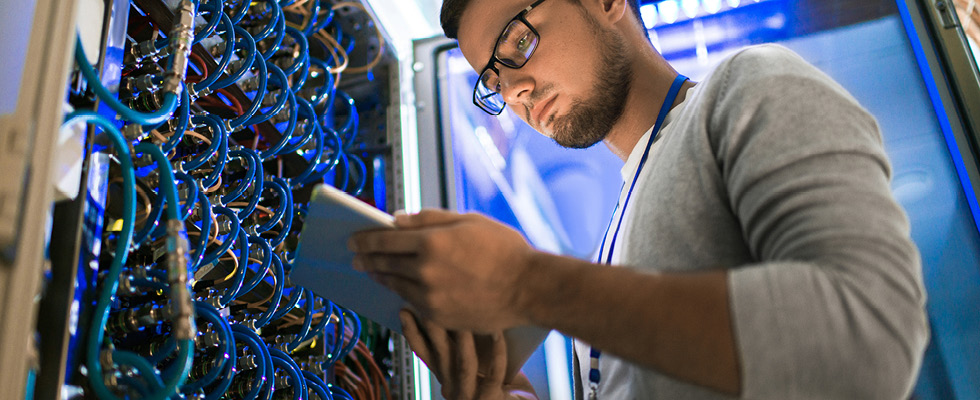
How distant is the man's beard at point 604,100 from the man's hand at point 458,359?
20.7 inches

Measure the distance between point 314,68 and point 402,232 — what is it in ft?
3.20

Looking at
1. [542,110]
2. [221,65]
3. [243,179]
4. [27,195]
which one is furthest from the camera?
[542,110]

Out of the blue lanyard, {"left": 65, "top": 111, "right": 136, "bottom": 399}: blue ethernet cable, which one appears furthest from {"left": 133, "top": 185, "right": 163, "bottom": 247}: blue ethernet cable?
the blue lanyard

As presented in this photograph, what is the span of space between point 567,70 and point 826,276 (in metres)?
0.71

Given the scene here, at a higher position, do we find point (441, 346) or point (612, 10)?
point (612, 10)

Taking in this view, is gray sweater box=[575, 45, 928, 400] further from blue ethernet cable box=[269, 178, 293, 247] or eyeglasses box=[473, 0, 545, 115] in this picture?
blue ethernet cable box=[269, 178, 293, 247]

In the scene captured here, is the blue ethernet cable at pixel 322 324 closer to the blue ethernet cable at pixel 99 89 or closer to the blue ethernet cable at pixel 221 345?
the blue ethernet cable at pixel 221 345

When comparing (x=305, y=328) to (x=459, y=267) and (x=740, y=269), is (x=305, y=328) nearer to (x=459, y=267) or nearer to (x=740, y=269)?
(x=459, y=267)

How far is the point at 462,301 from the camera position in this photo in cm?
55

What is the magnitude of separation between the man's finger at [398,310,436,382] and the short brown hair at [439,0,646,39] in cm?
73

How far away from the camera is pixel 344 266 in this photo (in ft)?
2.39

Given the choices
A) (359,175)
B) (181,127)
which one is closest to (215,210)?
(181,127)

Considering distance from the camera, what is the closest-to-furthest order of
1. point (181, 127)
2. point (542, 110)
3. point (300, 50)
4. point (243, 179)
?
1. point (181, 127)
2. point (243, 179)
3. point (542, 110)
4. point (300, 50)

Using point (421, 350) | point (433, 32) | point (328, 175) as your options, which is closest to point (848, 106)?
point (421, 350)
